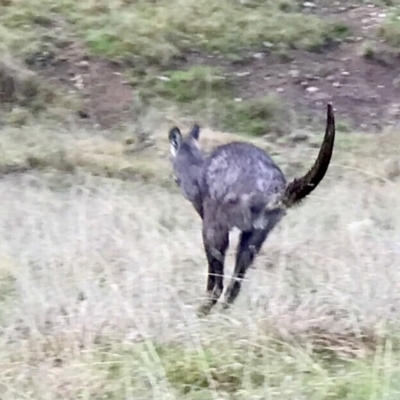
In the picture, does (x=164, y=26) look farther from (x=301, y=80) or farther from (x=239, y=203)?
(x=239, y=203)

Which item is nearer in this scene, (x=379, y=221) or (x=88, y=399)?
(x=88, y=399)

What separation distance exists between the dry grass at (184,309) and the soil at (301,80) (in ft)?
11.8

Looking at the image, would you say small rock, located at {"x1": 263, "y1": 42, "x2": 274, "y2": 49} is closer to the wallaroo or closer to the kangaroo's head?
the kangaroo's head

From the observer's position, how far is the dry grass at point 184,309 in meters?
3.05

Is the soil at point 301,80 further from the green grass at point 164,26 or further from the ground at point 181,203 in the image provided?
the green grass at point 164,26

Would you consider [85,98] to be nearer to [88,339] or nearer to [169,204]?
[169,204]

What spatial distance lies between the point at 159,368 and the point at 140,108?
6.11 metres

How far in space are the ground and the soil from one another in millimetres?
22

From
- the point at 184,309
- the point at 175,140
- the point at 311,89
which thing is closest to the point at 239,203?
the point at 184,309

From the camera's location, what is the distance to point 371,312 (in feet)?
11.7

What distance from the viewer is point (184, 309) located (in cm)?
358

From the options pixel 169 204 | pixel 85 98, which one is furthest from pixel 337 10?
pixel 169 204

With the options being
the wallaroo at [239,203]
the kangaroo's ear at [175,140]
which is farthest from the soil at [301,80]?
the wallaroo at [239,203]

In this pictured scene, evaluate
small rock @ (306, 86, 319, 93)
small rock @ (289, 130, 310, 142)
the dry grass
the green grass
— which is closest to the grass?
the green grass
